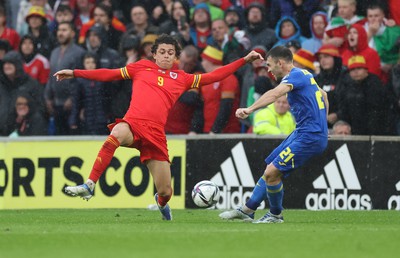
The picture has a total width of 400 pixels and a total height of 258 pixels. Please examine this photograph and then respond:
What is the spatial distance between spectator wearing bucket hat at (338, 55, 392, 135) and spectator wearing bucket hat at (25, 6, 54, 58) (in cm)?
624

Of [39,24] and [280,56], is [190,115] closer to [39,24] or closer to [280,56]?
[39,24]

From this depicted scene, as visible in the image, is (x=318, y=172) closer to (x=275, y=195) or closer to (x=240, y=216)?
(x=240, y=216)

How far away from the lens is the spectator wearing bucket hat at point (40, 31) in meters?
21.0

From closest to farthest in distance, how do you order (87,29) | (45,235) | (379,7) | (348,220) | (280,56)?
(45,235) → (280,56) → (348,220) → (379,7) → (87,29)

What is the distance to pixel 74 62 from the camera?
19.8m

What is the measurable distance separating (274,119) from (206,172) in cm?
137

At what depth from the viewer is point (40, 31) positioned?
2116 centimetres

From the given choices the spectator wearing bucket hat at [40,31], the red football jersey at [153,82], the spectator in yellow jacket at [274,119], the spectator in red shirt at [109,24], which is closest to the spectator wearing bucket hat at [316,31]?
the spectator in yellow jacket at [274,119]

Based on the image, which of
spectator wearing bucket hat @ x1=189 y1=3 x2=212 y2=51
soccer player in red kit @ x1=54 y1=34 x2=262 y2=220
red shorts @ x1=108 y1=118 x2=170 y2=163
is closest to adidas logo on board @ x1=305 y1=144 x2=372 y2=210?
spectator wearing bucket hat @ x1=189 y1=3 x2=212 y2=51

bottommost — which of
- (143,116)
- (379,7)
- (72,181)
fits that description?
(72,181)

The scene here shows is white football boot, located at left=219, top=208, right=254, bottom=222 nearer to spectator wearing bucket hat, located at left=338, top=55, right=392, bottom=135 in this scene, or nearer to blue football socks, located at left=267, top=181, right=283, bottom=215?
blue football socks, located at left=267, top=181, right=283, bottom=215

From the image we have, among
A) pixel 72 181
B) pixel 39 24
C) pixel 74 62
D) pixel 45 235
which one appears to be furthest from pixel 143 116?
pixel 39 24

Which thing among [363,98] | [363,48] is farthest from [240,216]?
[363,48]

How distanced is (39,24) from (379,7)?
6833mm
